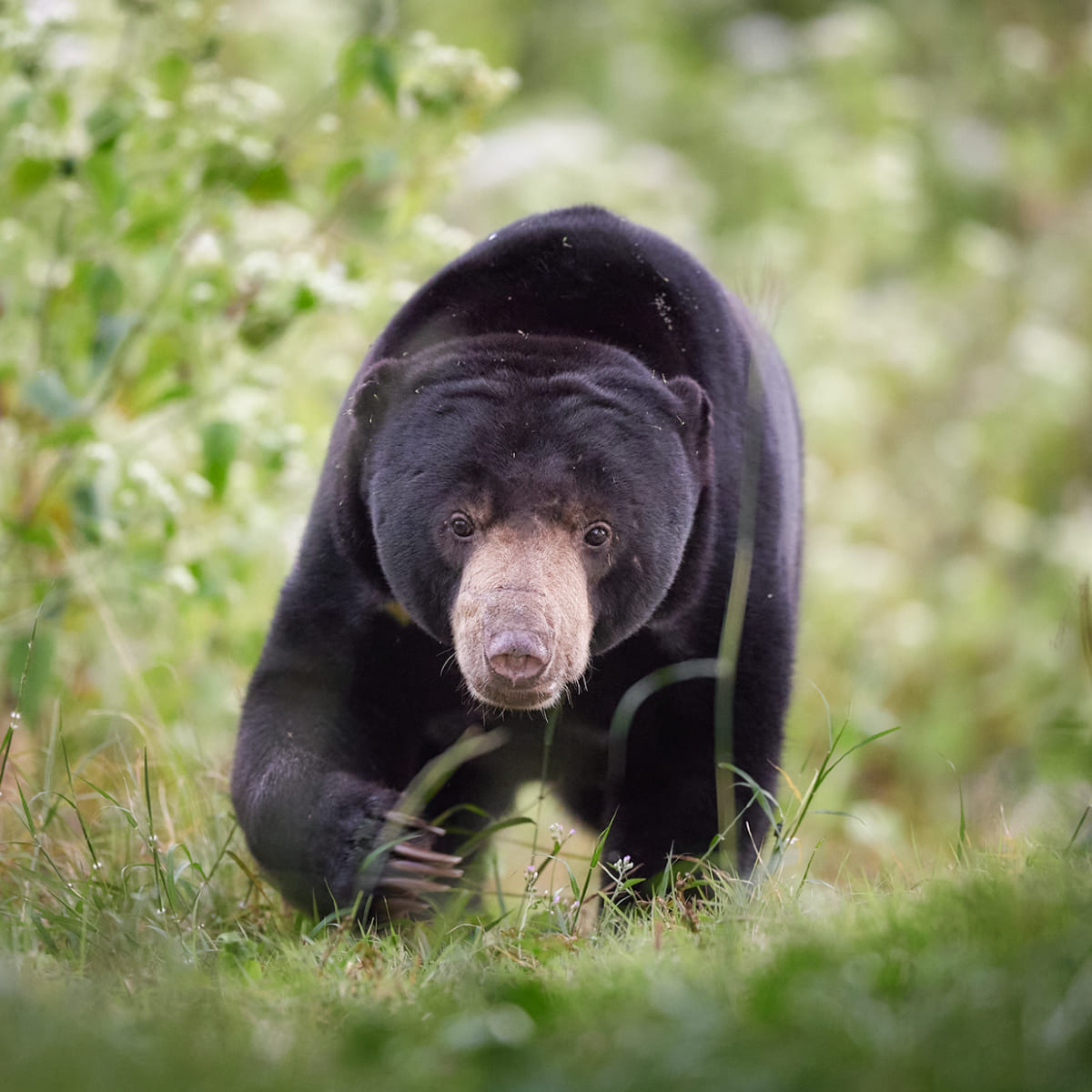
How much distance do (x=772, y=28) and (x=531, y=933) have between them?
1380 centimetres

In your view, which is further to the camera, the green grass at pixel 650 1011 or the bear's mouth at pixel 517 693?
the bear's mouth at pixel 517 693

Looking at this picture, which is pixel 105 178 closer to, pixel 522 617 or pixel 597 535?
pixel 597 535

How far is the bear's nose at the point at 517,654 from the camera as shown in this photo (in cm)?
312

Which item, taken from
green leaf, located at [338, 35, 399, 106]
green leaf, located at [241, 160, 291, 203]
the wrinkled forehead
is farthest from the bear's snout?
green leaf, located at [241, 160, 291, 203]

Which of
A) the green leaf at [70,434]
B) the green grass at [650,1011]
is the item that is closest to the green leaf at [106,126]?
the green leaf at [70,434]

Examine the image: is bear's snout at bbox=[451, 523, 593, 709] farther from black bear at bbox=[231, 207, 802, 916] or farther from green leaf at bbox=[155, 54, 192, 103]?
green leaf at bbox=[155, 54, 192, 103]

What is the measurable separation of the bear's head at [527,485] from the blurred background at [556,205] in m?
0.49

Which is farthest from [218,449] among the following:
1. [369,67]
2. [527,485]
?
[527,485]

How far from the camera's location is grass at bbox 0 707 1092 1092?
6.07 feet

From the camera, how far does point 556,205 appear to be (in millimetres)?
11383

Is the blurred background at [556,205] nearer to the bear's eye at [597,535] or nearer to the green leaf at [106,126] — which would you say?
the green leaf at [106,126]

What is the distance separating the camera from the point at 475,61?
504 cm

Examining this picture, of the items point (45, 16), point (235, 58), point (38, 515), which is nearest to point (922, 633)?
point (38, 515)

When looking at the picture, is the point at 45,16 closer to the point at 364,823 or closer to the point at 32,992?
the point at 364,823
